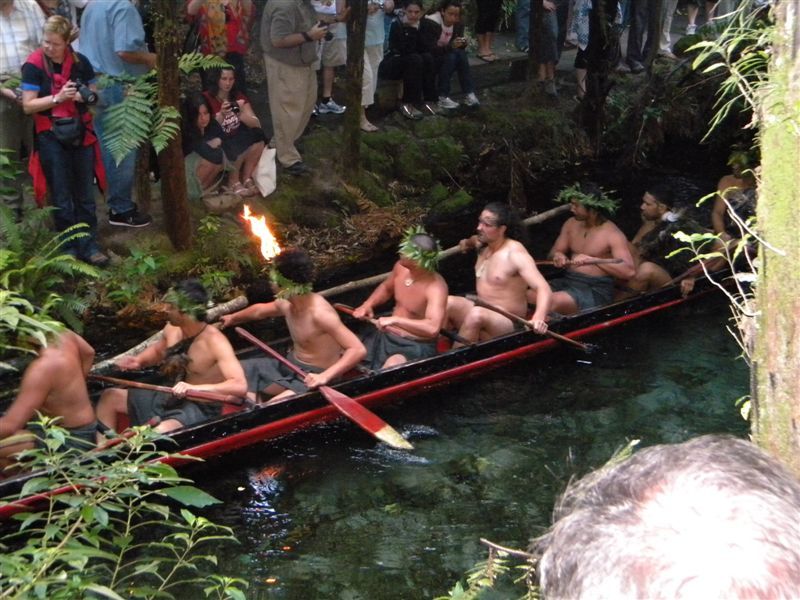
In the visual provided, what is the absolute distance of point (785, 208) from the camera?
8.29 ft

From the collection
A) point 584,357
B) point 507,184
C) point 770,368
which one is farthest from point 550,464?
point 507,184

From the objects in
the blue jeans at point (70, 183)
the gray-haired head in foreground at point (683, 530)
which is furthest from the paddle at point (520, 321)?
the gray-haired head in foreground at point (683, 530)

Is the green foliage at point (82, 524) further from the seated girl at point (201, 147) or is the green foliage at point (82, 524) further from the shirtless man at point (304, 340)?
the seated girl at point (201, 147)

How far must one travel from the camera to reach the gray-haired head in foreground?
4.21ft

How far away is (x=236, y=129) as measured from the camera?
34.4 feet

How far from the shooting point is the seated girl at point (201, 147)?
10.2m

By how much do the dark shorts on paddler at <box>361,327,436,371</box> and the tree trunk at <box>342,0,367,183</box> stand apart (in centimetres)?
418

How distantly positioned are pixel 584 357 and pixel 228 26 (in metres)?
5.41

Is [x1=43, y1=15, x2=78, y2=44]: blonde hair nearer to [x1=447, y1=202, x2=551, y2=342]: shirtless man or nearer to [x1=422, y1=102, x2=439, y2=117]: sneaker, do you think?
[x1=447, y1=202, x2=551, y2=342]: shirtless man

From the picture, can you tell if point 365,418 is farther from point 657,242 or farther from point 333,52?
point 333,52

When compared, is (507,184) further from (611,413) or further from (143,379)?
(143,379)

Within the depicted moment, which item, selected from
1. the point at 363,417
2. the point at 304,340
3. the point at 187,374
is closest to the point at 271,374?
the point at 304,340

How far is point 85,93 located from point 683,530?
26.7 ft

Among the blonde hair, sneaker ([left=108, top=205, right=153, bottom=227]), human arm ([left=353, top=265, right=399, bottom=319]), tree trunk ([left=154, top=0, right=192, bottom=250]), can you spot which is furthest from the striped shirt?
human arm ([left=353, top=265, right=399, bottom=319])
